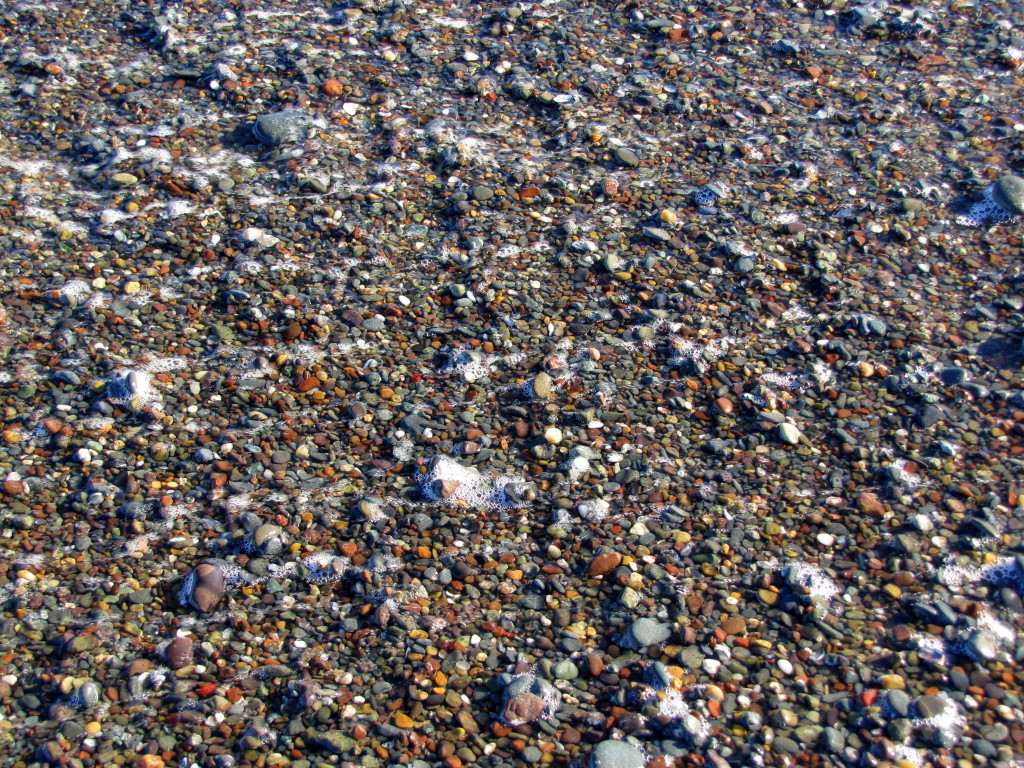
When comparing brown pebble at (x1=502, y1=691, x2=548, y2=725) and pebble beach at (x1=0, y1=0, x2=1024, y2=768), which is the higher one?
pebble beach at (x1=0, y1=0, x2=1024, y2=768)

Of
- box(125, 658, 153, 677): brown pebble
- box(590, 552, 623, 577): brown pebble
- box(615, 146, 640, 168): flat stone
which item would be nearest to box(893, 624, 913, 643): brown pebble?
box(590, 552, 623, 577): brown pebble

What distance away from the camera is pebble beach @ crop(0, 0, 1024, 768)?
10.1ft

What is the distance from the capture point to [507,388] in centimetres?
420

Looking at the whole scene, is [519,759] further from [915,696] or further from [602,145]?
[602,145]

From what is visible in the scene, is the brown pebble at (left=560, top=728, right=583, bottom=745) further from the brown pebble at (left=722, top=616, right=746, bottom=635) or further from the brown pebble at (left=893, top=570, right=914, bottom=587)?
the brown pebble at (left=893, top=570, right=914, bottom=587)

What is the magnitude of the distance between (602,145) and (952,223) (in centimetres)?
218

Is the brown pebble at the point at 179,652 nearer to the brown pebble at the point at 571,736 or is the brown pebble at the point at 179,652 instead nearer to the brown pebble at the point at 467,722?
the brown pebble at the point at 467,722

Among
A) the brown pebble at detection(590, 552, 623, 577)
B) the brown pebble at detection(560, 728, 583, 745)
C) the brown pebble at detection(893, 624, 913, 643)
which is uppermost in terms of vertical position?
the brown pebble at detection(893, 624, 913, 643)

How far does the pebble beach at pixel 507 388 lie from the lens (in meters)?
3.07

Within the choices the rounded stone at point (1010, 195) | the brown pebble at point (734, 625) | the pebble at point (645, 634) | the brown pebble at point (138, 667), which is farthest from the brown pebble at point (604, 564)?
the rounded stone at point (1010, 195)

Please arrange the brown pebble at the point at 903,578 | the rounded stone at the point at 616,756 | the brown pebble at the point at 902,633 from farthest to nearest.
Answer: the brown pebble at the point at 903,578 → the brown pebble at the point at 902,633 → the rounded stone at the point at 616,756

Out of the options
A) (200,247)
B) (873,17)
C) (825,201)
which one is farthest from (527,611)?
(873,17)

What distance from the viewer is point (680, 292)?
4637 millimetres

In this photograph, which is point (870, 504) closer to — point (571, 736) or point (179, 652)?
point (571, 736)
